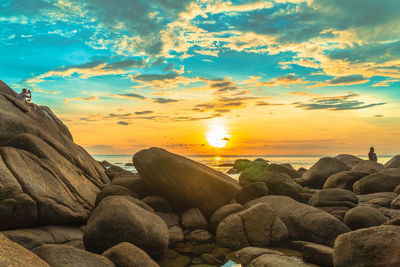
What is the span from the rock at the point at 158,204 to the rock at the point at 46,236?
3510mm

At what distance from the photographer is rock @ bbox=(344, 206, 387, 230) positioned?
9875 mm

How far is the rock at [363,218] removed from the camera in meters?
9.88

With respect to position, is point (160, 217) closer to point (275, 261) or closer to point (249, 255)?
point (249, 255)

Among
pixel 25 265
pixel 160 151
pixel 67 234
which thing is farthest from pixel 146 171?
pixel 25 265

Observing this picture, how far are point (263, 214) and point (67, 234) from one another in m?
6.34

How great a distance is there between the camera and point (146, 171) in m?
12.8

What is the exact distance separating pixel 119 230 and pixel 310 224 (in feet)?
21.4

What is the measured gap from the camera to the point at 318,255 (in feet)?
23.9

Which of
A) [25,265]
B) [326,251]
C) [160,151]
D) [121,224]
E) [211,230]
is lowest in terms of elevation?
[211,230]

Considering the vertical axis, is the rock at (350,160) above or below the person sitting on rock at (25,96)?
below

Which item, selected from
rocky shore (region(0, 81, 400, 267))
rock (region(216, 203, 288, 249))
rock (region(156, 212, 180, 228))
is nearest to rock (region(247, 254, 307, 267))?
rocky shore (region(0, 81, 400, 267))

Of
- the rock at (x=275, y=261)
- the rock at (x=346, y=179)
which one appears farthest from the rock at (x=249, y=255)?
the rock at (x=346, y=179)

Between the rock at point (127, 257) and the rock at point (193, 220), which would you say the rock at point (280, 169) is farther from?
the rock at point (127, 257)

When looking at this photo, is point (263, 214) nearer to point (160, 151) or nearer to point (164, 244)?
point (164, 244)
